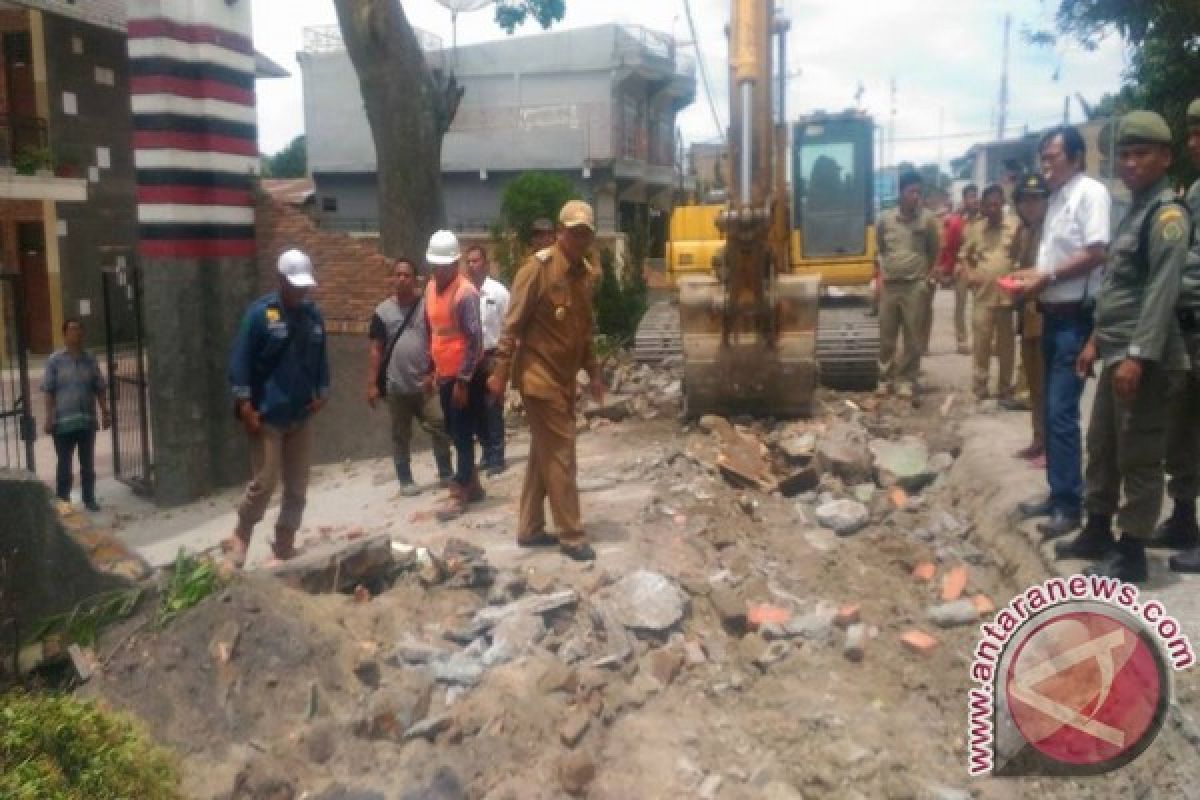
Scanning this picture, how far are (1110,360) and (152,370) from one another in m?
8.87

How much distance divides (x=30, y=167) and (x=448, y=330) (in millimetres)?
15815

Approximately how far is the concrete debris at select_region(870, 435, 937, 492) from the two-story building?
99.0ft

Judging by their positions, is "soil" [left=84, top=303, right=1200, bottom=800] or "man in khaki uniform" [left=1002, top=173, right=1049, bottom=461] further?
"man in khaki uniform" [left=1002, top=173, right=1049, bottom=461]

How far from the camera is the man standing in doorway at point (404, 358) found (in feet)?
26.8

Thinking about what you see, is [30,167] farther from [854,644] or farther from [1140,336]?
[1140,336]

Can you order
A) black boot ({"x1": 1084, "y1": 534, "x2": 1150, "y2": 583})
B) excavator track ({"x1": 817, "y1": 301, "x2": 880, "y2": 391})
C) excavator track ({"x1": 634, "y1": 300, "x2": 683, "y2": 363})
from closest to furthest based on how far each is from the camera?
black boot ({"x1": 1084, "y1": 534, "x2": 1150, "y2": 583}), excavator track ({"x1": 817, "y1": 301, "x2": 880, "y2": 391}), excavator track ({"x1": 634, "y1": 300, "x2": 683, "y2": 363})

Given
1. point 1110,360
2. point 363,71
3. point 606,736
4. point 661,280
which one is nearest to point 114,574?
point 606,736

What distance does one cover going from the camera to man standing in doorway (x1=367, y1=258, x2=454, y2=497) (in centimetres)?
816

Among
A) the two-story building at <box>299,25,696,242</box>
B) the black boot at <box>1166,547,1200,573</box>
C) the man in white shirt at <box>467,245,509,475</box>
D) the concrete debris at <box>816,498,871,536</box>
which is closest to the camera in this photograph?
the black boot at <box>1166,547,1200,573</box>

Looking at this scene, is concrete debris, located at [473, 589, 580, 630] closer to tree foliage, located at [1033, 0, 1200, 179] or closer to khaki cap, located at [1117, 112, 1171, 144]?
khaki cap, located at [1117, 112, 1171, 144]

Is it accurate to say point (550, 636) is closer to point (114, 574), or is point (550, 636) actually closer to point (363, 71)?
point (114, 574)

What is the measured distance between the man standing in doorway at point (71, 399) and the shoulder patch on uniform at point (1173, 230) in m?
9.09

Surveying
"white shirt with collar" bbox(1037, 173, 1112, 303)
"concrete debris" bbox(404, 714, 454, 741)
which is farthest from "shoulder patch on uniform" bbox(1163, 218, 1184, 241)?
"concrete debris" bbox(404, 714, 454, 741)

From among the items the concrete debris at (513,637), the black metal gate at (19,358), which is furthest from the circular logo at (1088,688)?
the black metal gate at (19,358)
